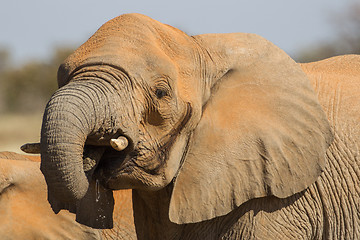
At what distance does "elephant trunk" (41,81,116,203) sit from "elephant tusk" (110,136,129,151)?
0.30 feet

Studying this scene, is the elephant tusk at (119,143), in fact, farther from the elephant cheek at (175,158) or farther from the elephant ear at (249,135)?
the elephant ear at (249,135)

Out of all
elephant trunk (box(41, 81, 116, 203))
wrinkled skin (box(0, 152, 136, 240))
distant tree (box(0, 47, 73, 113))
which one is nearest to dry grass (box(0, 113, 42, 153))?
distant tree (box(0, 47, 73, 113))

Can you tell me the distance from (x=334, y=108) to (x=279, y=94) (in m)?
0.37

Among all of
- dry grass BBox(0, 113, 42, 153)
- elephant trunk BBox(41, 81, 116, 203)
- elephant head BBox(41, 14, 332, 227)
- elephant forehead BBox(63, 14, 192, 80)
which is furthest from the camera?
dry grass BBox(0, 113, 42, 153)

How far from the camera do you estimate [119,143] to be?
3.20m

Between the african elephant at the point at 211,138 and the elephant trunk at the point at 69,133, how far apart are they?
17 mm

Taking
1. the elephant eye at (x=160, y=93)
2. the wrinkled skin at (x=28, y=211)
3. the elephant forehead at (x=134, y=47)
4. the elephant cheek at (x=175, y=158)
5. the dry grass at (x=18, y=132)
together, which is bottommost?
the dry grass at (x=18, y=132)

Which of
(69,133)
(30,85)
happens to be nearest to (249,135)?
(69,133)

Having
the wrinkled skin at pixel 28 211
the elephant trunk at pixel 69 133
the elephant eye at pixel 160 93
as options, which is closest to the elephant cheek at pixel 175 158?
the elephant eye at pixel 160 93

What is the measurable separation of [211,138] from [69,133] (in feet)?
2.92

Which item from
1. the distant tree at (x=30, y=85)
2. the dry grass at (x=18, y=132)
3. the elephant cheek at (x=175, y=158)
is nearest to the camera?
the elephant cheek at (x=175, y=158)

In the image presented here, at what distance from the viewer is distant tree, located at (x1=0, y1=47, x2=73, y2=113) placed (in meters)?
26.9

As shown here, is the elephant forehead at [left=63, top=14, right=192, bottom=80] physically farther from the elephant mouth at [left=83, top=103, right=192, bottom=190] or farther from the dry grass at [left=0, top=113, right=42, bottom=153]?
the dry grass at [left=0, top=113, right=42, bottom=153]

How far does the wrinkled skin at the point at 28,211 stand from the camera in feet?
16.7
